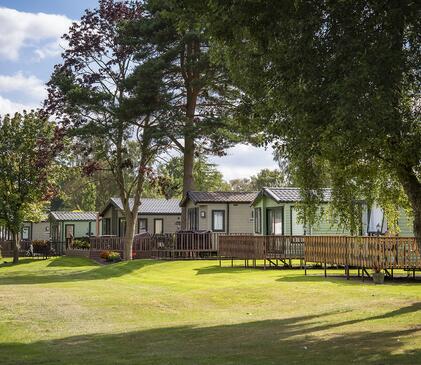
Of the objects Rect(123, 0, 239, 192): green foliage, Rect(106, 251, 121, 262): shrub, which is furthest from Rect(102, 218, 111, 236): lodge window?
Rect(123, 0, 239, 192): green foliage

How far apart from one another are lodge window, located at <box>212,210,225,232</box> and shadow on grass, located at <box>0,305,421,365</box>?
85.8 ft

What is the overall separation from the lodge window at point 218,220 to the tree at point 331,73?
27.7 metres

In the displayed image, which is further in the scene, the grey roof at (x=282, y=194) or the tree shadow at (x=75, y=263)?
the tree shadow at (x=75, y=263)

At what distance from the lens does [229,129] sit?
34781mm

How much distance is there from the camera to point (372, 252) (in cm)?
1992

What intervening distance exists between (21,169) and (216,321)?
30.6 meters

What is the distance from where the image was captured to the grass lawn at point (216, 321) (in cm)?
1038

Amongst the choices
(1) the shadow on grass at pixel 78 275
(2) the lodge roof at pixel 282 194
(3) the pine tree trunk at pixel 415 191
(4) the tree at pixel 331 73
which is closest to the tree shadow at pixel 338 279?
(3) the pine tree trunk at pixel 415 191

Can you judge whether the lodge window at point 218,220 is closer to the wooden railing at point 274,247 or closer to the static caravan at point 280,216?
the static caravan at point 280,216

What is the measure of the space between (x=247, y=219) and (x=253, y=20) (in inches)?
1189

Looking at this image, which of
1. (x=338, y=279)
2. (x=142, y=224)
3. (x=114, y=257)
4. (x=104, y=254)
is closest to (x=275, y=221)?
(x=114, y=257)

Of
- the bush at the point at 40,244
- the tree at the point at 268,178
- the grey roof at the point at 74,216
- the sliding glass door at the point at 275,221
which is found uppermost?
the tree at the point at 268,178

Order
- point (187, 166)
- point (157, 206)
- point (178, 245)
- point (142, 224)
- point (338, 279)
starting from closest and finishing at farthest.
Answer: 1. point (338, 279)
2. point (178, 245)
3. point (187, 166)
4. point (142, 224)
5. point (157, 206)

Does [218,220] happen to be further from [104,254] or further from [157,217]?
[157,217]
